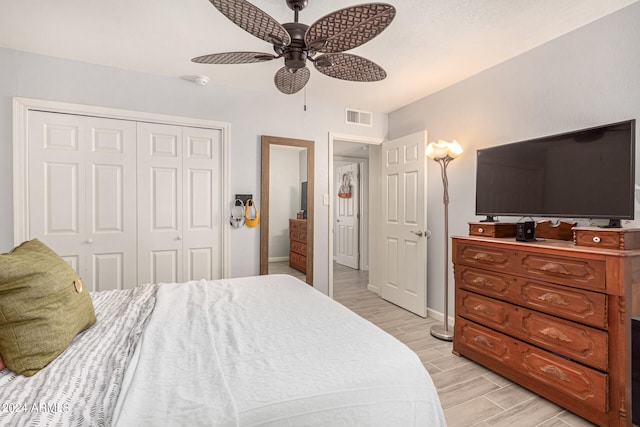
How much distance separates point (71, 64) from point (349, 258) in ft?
17.2

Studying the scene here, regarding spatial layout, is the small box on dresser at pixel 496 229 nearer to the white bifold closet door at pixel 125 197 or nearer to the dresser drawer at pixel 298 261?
the dresser drawer at pixel 298 261

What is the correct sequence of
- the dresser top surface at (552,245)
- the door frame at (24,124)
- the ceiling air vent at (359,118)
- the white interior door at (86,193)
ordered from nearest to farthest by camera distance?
the dresser top surface at (552,245)
the door frame at (24,124)
the white interior door at (86,193)
the ceiling air vent at (359,118)

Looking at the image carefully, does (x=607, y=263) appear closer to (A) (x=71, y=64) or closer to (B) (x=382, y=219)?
(B) (x=382, y=219)

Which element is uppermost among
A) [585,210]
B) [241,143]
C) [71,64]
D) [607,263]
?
[71,64]

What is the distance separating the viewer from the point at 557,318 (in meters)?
1.90

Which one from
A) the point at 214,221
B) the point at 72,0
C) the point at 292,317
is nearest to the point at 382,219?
the point at 214,221

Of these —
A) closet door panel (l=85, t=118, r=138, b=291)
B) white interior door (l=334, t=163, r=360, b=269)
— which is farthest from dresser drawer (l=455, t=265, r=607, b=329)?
white interior door (l=334, t=163, r=360, b=269)

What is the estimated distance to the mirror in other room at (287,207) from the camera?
3.46m

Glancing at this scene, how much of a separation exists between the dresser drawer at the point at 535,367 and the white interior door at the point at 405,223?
3.24 ft

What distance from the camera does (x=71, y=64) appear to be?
273cm

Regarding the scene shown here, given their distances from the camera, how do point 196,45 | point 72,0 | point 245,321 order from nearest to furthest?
1. point 245,321
2. point 72,0
3. point 196,45

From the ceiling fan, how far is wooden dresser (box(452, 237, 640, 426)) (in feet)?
5.31

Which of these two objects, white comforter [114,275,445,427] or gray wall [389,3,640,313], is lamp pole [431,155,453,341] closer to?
gray wall [389,3,640,313]

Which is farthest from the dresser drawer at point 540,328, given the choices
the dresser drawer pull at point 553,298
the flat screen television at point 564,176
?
the flat screen television at point 564,176
